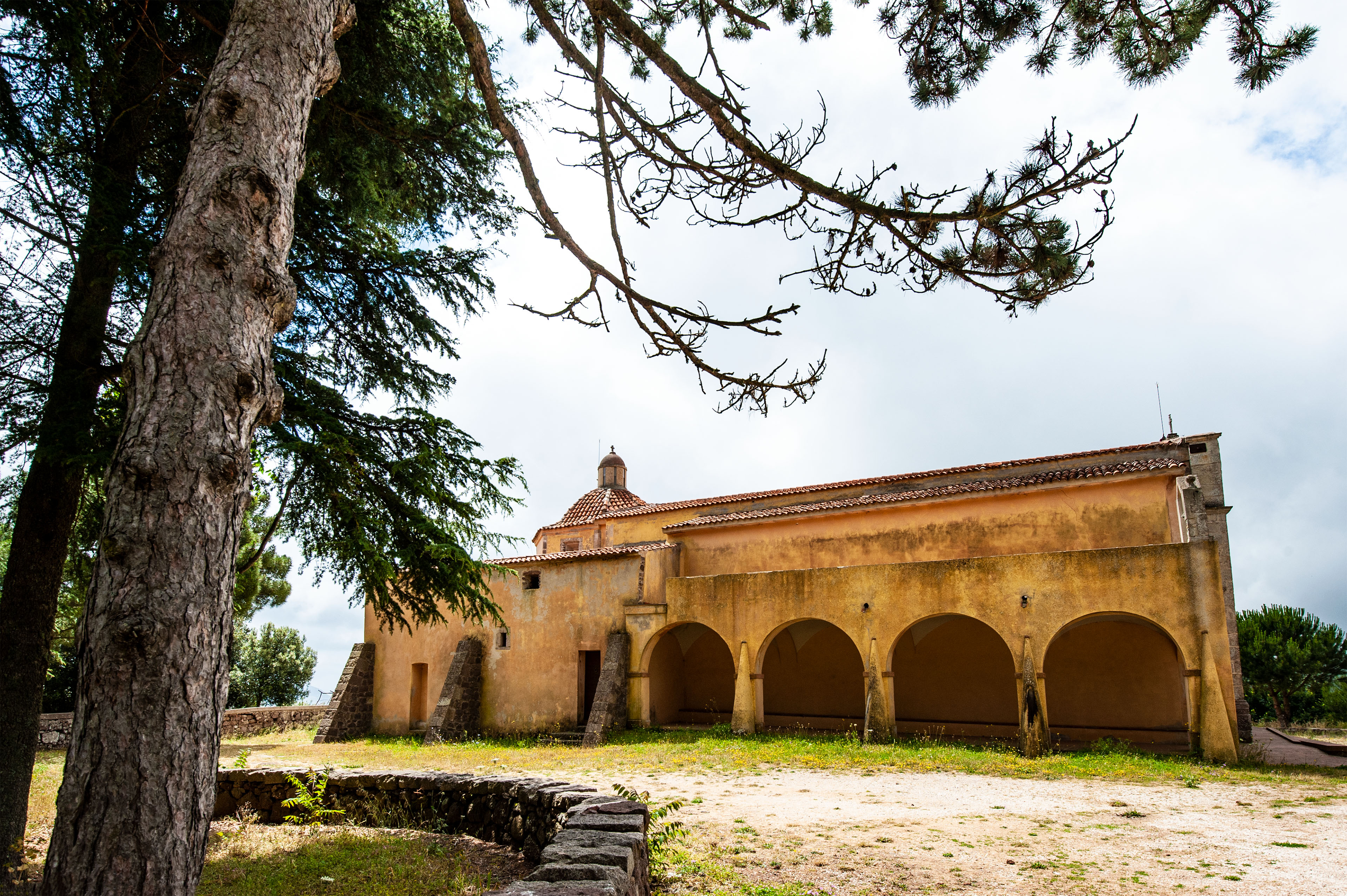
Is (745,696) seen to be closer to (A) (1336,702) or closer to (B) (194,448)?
(B) (194,448)

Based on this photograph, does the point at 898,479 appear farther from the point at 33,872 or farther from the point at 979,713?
the point at 33,872

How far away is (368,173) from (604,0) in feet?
10.3

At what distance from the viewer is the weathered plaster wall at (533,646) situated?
62.5 feet

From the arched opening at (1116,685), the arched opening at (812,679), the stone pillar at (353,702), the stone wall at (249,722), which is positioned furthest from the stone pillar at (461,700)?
the arched opening at (1116,685)

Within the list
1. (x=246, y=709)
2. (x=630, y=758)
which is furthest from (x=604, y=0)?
(x=246, y=709)

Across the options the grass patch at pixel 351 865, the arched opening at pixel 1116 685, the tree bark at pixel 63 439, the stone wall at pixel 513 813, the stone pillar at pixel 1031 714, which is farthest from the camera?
the arched opening at pixel 1116 685

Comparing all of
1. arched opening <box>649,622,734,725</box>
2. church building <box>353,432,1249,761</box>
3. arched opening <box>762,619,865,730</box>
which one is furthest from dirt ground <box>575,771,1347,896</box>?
arched opening <box>649,622,734,725</box>

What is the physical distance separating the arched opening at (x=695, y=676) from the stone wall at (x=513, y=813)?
1136cm

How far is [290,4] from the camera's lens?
429 centimetres

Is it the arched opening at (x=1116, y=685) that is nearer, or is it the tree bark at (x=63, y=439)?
the tree bark at (x=63, y=439)

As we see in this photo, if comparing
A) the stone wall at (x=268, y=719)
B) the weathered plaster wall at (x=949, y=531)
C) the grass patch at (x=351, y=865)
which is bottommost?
the stone wall at (x=268, y=719)

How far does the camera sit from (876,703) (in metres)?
15.2

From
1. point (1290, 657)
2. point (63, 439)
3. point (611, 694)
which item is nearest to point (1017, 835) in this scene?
point (63, 439)

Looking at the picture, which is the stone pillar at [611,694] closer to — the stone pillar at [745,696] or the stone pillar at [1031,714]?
→ the stone pillar at [745,696]
